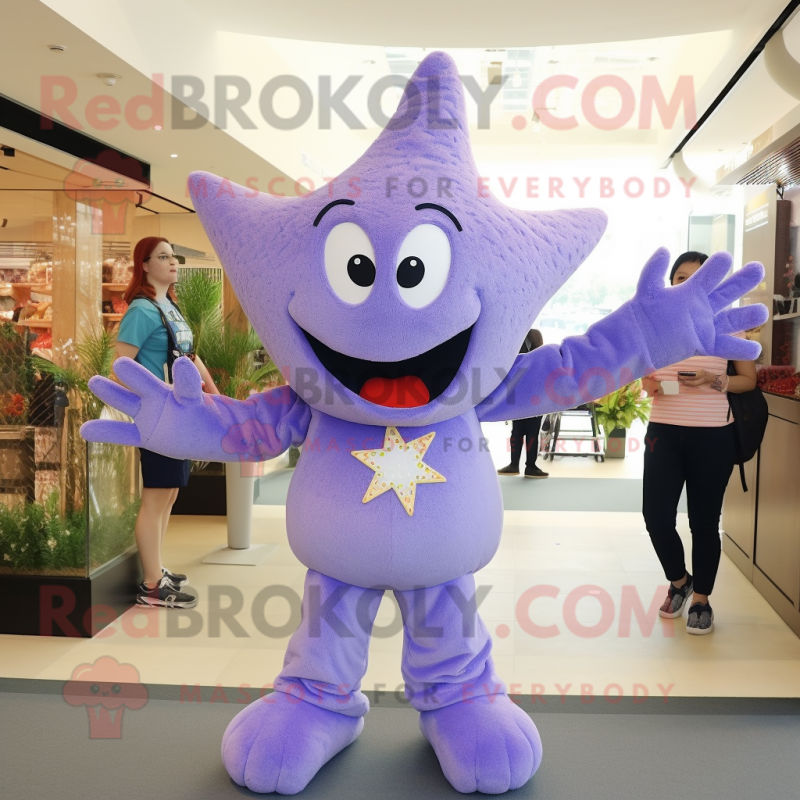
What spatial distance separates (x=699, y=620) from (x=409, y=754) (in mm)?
1640

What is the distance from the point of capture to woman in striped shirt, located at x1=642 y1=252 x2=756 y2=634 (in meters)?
3.19

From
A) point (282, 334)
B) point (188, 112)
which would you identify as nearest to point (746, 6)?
point (188, 112)

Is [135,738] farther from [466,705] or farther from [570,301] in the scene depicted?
[570,301]

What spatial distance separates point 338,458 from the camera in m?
1.96

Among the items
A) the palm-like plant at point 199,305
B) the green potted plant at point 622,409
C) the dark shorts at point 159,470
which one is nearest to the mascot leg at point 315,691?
the dark shorts at point 159,470

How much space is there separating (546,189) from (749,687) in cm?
822

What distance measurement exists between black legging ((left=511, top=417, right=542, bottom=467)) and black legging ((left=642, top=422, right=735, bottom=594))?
11.1ft

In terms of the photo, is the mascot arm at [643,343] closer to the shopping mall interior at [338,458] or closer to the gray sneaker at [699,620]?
the shopping mall interior at [338,458]

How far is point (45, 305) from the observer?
5.73 m

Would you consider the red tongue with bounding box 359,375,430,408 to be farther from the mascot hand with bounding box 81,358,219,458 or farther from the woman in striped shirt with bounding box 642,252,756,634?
the woman in striped shirt with bounding box 642,252,756,634

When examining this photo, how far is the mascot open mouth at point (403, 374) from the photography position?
183cm

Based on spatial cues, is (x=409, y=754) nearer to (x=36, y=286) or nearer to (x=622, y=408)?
(x=36, y=286)

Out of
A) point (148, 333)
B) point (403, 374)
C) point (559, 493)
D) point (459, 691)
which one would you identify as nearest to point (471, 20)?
point (148, 333)

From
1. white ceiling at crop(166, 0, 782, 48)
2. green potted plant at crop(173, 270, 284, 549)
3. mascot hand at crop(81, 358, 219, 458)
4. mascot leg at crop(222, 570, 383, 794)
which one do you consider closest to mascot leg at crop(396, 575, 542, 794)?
mascot leg at crop(222, 570, 383, 794)
